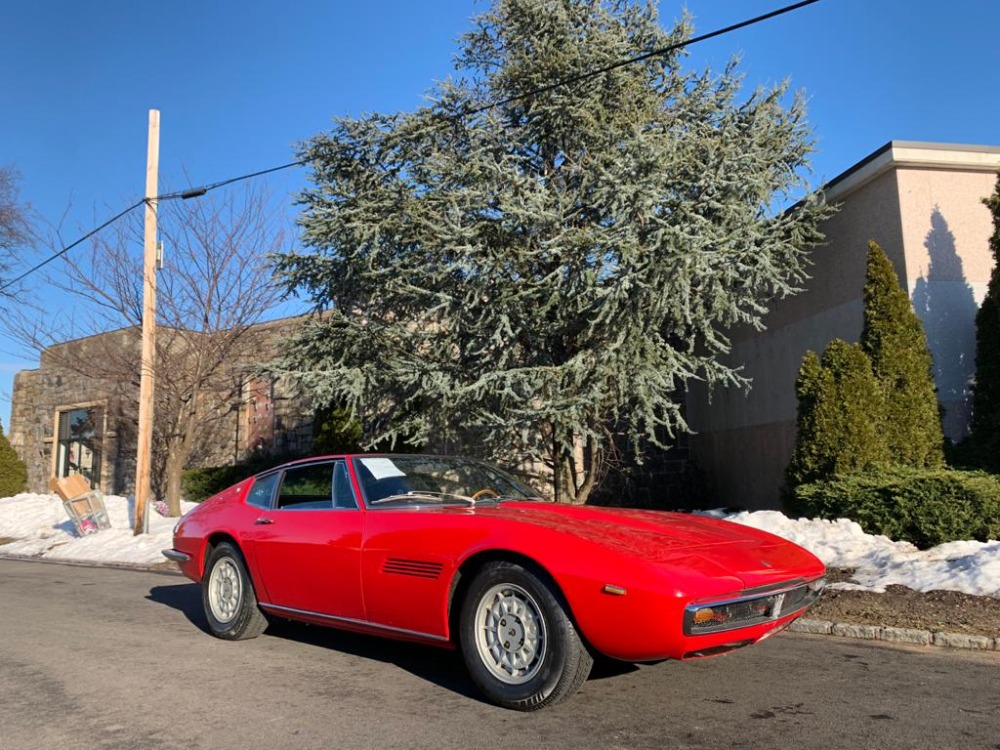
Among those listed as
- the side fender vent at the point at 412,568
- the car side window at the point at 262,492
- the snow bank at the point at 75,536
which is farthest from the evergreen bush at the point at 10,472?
the side fender vent at the point at 412,568

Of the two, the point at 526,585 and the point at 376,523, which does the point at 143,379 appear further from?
the point at 526,585

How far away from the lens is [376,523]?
5.03m

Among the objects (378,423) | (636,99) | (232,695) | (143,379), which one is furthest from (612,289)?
(143,379)

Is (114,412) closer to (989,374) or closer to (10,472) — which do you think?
(10,472)

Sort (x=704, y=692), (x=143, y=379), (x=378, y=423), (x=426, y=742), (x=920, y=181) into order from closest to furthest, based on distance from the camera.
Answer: (x=426, y=742)
(x=704, y=692)
(x=920, y=181)
(x=378, y=423)
(x=143, y=379)

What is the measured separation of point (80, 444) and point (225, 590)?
21797 millimetres

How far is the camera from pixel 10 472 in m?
23.4

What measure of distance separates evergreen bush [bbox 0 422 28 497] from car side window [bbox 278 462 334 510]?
832 inches

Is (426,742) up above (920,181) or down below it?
below

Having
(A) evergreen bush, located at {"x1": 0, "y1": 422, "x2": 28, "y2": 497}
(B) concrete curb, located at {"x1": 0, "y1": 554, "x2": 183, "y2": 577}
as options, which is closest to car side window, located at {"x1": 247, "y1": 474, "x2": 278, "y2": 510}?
(B) concrete curb, located at {"x1": 0, "y1": 554, "x2": 183, "y2": 577}

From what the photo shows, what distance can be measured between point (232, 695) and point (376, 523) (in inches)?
49.7

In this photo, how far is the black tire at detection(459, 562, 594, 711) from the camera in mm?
4027

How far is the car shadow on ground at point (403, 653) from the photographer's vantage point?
4.89 m

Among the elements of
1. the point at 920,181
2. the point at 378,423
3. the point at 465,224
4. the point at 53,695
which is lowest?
the point at 53,695
